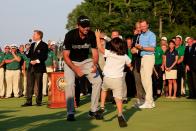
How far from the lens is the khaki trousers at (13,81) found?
1986 centimetres

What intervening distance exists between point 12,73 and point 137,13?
141 feet

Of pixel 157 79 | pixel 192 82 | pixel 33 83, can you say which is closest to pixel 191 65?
pixel 192 82

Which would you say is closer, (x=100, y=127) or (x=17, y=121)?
(x=100, y=127)

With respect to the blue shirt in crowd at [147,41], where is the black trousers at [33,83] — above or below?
below

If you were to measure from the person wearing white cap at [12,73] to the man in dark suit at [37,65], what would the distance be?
3860 mm

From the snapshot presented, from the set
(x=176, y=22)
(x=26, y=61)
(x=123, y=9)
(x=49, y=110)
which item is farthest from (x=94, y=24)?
(x=49, y=110)

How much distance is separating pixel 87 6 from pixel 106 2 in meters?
2.26

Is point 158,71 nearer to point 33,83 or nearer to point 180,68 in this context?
point 180,68

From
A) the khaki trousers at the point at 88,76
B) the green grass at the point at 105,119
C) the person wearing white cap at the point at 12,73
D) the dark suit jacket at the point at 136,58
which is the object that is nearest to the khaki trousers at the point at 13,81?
the person wearing white cap at the point at 12,73

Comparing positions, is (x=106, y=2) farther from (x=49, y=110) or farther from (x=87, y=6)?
(x=49, y=110)

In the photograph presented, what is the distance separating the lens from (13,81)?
19.9 metres

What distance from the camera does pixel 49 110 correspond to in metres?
13.9

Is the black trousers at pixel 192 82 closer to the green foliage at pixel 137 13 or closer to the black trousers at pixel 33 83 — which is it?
the black trousers at pixel 33 83

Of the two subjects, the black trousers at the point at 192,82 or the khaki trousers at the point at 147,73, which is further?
the black trousers at the point at 192,82
